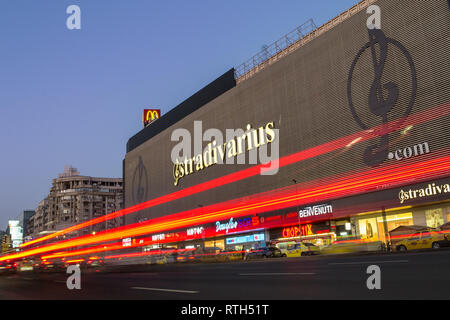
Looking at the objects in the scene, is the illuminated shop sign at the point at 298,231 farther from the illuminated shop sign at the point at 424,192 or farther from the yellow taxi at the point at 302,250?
the illuminated shop sign at the point at 424,192

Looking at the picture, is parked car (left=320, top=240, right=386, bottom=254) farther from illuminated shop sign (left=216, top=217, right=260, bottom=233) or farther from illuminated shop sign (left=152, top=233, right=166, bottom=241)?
illuminated shop sign (left=152, top=233, right=166, bottom=241)

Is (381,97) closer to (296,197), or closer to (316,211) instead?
(316,211)

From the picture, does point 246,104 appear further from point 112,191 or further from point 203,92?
point 112,191

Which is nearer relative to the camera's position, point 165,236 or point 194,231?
point 194,231

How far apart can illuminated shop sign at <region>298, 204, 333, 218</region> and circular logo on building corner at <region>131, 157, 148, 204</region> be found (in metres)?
52.9

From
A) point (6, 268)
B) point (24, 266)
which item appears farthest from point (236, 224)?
point (6, 268)

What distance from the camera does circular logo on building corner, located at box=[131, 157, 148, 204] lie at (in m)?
97.0

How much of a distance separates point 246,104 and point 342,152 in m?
22.0

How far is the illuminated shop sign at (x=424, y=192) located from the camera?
122 ft

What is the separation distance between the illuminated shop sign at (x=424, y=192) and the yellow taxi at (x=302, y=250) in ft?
33.3

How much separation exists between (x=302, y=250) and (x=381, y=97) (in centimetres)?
1853

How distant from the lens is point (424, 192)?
1517 inches

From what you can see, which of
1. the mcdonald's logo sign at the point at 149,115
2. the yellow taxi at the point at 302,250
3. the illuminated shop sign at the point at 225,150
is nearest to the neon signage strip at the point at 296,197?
the illuminated shop sign at the point at 225,150

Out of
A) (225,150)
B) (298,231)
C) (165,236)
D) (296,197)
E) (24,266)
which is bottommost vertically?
(24,266)
